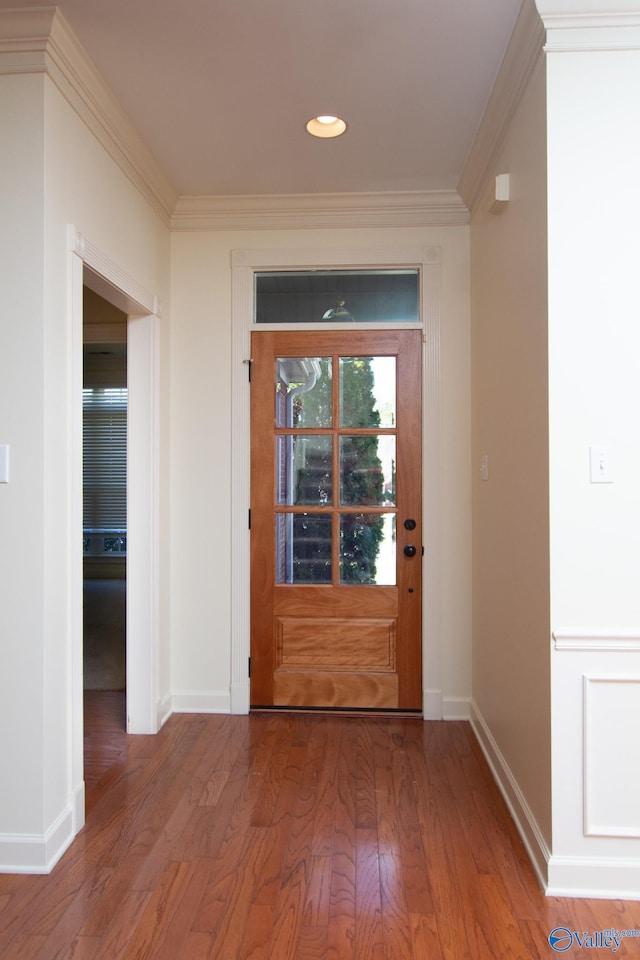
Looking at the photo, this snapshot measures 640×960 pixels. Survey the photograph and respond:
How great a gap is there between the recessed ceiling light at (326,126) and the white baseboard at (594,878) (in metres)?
2.87

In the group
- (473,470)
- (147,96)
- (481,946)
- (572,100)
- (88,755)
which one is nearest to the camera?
(481,946)

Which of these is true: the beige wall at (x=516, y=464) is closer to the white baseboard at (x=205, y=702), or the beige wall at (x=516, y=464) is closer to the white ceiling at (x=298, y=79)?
the white ceiling at (x=298, y=79)

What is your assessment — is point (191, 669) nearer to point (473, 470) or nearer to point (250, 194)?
point (473, 470)

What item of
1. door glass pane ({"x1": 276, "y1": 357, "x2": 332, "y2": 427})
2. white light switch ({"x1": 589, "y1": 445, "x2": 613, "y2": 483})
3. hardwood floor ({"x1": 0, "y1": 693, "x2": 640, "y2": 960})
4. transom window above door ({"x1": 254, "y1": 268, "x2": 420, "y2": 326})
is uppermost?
transom window above door ({"x1": 254, "y1": 268, "x2": 420, "y2": 326})

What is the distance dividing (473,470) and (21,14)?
2.62 metres

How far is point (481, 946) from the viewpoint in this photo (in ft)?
5.60

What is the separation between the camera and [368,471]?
134 inches

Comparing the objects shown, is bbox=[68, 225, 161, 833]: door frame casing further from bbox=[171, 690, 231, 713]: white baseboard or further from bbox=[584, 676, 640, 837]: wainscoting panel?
bbox=[584, 676, 640, 837]: wainscoting panel

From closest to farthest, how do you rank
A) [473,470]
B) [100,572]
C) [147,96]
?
[147,96], [473,470], [100,572]

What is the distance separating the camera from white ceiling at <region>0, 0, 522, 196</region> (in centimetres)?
203

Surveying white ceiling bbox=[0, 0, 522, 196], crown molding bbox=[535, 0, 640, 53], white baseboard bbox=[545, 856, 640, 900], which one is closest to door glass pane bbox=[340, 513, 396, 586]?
white baseboard bbox=[545, 856, 640, 900]

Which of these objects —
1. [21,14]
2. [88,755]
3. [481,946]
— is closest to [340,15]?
[21,14]

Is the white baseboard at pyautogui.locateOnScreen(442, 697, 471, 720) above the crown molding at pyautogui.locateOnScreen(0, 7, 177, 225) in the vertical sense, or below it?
below

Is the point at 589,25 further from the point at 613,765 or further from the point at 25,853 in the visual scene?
the point at 25,853
